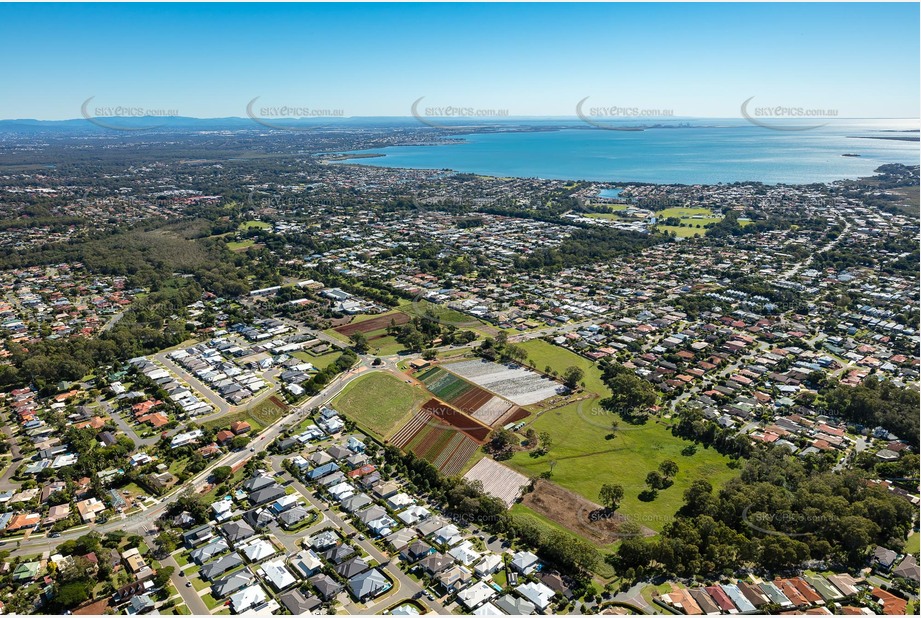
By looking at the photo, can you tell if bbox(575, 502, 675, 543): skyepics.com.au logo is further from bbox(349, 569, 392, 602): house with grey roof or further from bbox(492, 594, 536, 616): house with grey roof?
bbox(349, 569, 392, 602): house with grey roof

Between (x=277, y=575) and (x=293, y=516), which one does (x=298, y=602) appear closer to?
(x=277, y=575)

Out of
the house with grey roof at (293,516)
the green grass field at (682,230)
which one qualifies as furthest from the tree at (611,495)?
the green grass field at (682,230)

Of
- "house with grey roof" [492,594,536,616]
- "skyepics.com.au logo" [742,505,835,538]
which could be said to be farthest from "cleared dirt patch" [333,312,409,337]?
"skyepics.com.au logo" [742,505,835,538]

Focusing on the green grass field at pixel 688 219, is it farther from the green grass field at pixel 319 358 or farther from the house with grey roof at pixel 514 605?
the house with grey roof at pixel 514 605

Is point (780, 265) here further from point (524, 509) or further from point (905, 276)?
point (524, 509)

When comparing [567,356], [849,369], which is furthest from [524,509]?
[849,369]

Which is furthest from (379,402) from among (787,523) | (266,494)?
(787,523)
